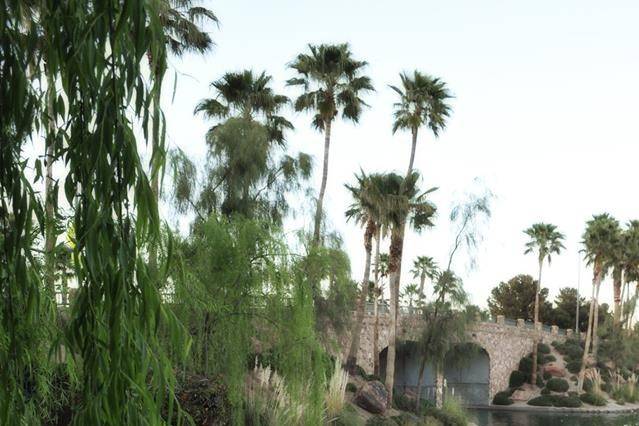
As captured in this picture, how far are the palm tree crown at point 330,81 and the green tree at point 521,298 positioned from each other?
45.5 meters

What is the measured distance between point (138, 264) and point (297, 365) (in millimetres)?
14841

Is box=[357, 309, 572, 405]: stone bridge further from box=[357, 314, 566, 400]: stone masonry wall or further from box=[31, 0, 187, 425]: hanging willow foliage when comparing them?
box=[31, 0, 187, 425]: hanging willow foliage

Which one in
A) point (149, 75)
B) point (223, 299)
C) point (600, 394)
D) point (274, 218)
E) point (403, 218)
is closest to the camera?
point (149, 75)

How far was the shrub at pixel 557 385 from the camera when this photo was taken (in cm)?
5459

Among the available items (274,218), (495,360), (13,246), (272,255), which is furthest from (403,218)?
(13,246)

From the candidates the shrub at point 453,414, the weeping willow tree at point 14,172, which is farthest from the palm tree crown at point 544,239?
the weeping willow tree at point 14,172

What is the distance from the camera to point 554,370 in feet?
191

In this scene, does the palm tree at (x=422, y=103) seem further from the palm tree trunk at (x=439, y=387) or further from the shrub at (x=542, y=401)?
the shrub at (x=542, y=401)

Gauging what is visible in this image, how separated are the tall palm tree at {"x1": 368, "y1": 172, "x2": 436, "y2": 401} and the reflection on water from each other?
7.70 m

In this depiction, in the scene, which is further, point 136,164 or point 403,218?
point 403,218

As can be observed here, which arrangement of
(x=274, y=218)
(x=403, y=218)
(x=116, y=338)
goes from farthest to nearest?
1. (x=403, y=218)
2. (x=274, y=218)
3. (x=116, y=338)

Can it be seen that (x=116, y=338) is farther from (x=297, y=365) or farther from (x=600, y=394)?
(x=600, y=394)

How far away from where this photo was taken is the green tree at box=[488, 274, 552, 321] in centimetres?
7731

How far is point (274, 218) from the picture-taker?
30453 millimetres
